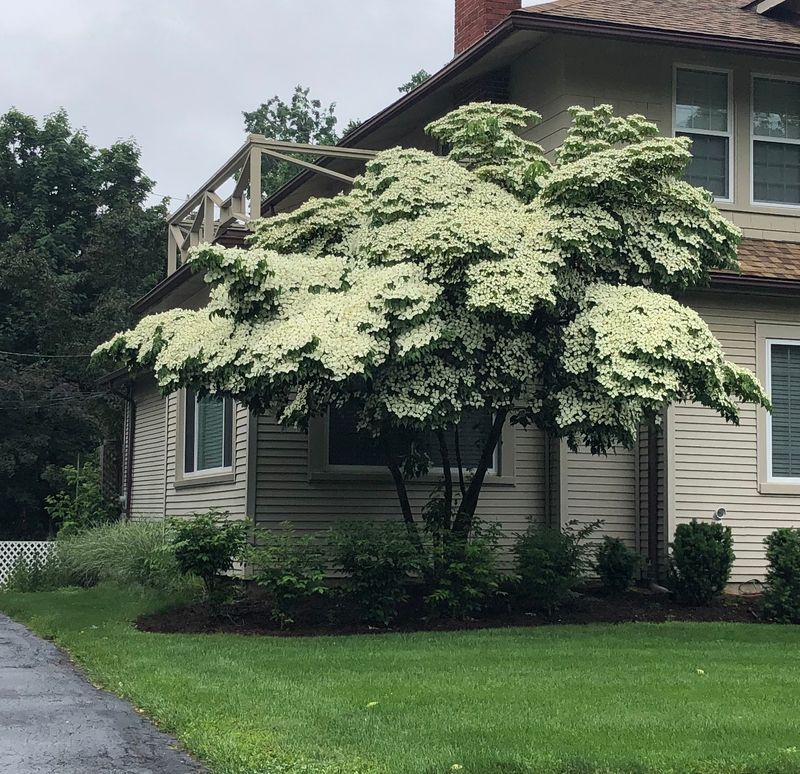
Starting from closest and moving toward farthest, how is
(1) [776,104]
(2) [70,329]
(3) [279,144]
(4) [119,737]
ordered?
(4) [119,737] → (3) [279,144] → (1) [776,104] → (2) [70,329]

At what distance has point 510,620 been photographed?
11.8 metres

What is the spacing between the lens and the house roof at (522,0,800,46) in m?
14.1

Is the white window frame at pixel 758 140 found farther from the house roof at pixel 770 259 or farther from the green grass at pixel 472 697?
the green grass at pixel 472 697

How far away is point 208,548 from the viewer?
447 inches

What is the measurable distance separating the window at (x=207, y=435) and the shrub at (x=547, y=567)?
426cm

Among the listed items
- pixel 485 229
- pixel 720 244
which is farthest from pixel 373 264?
pixel 720 244

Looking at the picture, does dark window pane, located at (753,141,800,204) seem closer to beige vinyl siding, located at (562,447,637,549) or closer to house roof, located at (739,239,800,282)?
house roof, located at (739,239,800,282)

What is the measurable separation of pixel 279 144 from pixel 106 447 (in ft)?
38.0

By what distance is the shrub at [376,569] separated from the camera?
1125 cm

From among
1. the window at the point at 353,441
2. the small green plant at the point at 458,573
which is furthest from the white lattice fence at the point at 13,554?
the small green plant at the point at 458,573

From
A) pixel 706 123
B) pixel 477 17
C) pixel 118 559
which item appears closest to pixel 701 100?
pixel 706 123

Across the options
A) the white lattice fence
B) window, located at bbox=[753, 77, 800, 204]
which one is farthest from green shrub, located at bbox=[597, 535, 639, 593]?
the white lattice fence

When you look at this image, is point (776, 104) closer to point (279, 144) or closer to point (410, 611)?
point (279, 144)

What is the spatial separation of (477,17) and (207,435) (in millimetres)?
7021
